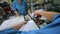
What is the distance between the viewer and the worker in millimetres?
696

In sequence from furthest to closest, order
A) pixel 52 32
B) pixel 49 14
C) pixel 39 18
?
pixel 39 18 < pixel 49 14 < pixel 52 32

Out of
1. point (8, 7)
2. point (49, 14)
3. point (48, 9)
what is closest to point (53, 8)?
point (48, 9)

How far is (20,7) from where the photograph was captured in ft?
2.29

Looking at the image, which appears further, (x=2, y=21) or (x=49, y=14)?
(x=2, y=21)

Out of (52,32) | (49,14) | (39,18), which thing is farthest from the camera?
(39,18)

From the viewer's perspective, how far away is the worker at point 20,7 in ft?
2.28

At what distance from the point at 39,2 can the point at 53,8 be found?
0.32ft

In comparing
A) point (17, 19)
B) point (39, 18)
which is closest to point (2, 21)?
point (17, 19)

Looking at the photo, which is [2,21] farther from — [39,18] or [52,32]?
[52,32]

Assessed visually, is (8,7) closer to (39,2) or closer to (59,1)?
(39,2)

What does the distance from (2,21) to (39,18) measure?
23cm

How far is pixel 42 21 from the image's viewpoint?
2.25 ft

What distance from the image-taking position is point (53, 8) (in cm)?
70

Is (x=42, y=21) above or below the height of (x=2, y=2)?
below
